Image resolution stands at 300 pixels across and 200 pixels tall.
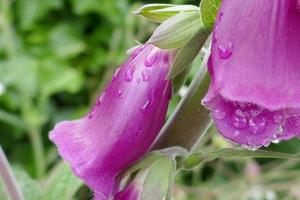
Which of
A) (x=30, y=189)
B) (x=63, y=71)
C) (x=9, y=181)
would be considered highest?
(x=9, y=181)

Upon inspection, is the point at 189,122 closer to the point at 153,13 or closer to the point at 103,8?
the point at 153,13

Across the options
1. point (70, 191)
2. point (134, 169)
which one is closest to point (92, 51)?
point (70, 191)

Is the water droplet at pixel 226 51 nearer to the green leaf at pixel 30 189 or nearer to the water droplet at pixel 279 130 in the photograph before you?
the water droplet at pixel 279 130

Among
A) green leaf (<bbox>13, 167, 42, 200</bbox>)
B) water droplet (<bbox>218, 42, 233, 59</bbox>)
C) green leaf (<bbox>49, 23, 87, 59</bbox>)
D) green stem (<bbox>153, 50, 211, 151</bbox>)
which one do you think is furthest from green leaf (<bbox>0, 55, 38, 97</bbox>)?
water droplet (<bbox>218, 42, 233, 59</bbox>)

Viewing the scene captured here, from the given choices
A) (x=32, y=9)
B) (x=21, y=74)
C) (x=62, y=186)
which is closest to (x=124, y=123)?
(x=62, y=186)

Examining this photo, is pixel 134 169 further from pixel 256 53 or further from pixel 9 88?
pixel 9 88
